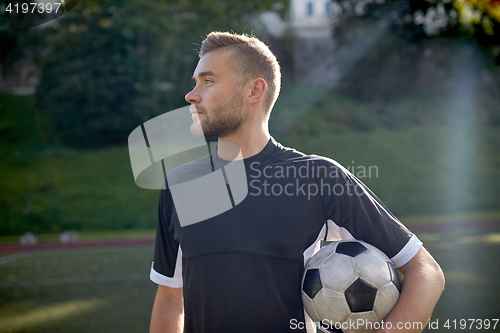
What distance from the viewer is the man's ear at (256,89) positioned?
2096 millimetres

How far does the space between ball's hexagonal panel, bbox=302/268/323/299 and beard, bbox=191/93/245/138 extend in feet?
2.41

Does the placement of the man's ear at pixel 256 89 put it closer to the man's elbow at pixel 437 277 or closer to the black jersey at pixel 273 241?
the black jersey at pixel 273 241

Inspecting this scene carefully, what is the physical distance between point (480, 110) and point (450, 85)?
3078 millimetres

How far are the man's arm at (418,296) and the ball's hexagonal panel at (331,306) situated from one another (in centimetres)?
22

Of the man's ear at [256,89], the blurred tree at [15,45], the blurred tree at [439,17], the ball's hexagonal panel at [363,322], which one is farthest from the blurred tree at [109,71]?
the ball's hexagonal panel at [363,322]

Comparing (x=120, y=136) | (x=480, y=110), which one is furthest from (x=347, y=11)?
(x=120, y=136)

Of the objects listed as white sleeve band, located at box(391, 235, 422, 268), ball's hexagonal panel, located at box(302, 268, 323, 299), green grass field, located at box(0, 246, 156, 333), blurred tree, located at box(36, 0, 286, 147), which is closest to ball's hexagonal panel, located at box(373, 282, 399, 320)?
white sleeve band, located at box(391, 235, 422, 268)

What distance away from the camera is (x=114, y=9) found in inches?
985

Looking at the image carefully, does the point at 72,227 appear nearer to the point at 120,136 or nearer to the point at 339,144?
the point at 120,136

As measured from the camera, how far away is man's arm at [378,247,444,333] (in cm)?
168

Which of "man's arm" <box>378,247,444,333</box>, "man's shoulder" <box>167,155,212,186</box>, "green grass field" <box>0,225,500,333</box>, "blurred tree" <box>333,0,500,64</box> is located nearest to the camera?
"man's arm" <box>378,247,444,333</box>

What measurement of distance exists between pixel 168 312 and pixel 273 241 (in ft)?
2.17

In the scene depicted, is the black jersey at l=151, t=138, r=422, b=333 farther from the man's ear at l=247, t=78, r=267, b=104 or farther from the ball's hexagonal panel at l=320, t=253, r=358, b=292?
the man's ear at l=247, t=78, r=267, b=104

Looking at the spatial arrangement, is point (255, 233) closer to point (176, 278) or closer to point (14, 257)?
point (176, 278)
